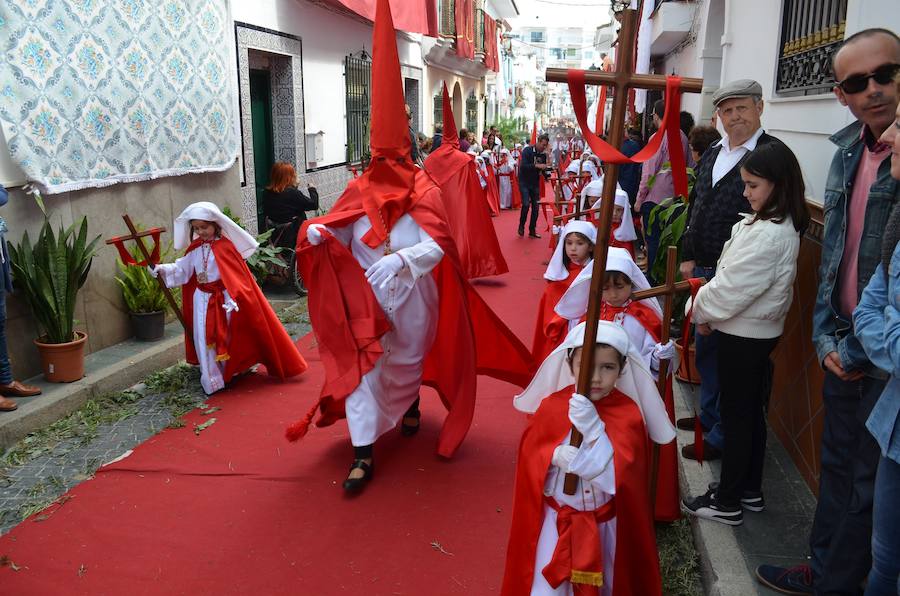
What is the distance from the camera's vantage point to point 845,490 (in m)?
2.57

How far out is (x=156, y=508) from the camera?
3.80 meters

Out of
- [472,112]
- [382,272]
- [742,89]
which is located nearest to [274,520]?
[382,272]

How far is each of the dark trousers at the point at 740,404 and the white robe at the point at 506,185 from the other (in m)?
15.6

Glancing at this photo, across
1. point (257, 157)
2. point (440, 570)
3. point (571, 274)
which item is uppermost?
point (257, 157)

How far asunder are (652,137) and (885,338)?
2.78 ft

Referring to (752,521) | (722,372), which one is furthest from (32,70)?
(752,521)

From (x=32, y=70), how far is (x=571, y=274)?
150 inches

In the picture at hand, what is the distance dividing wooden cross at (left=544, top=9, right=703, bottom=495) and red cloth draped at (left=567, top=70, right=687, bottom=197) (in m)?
0.02

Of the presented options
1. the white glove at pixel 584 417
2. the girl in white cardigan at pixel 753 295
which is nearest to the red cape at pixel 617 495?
the white glove at pixel 584 417

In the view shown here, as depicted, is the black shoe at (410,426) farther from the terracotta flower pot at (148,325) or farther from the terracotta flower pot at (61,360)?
the terracotta flower pot at (148,325)

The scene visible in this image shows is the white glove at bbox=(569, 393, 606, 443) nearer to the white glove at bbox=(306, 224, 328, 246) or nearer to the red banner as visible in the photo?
the white glove at bbox=(306, 224, 328, 246)

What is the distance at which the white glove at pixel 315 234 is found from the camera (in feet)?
13.2

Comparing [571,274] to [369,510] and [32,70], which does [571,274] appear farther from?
[32,70]

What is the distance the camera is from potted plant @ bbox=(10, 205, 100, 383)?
4.98 meters
